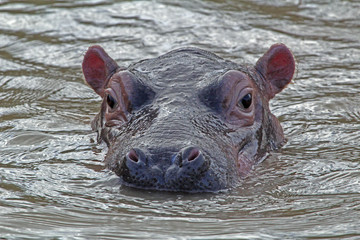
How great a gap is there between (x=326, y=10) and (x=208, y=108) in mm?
6726

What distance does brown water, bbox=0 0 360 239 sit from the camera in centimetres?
505

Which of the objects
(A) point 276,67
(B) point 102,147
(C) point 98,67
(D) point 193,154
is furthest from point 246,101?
(C) point 98,67

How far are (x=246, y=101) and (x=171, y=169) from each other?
161cm

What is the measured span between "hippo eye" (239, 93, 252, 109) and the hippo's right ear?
1.56 m

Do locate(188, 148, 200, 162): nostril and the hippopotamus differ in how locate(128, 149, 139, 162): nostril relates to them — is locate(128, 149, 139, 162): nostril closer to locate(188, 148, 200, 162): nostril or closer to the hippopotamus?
the hippopotamus

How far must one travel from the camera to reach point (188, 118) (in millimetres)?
6094

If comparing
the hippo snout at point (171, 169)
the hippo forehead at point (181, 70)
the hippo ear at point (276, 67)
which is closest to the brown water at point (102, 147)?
the hippo snout at point (171, 169)

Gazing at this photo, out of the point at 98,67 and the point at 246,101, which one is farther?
the point at 98,67

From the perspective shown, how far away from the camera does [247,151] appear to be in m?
6.61

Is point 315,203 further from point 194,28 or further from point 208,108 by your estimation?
point 194,28

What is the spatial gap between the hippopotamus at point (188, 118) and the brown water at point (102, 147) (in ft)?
0.45

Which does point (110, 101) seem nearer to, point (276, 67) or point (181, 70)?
point (181, 70)

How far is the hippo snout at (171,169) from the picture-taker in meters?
5.41

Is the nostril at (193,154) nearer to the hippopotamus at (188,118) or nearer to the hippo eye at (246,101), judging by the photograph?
the hippopotamus at (188,118)
